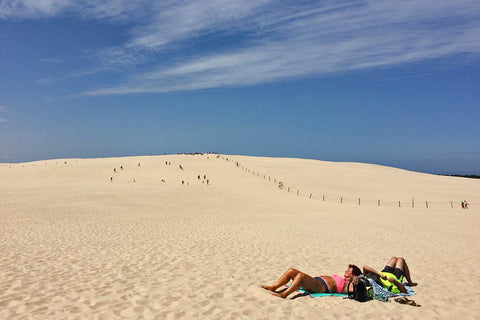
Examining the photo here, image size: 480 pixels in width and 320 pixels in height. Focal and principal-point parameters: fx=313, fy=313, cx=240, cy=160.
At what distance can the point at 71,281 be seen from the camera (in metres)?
7.83

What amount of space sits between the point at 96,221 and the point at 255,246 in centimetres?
1009

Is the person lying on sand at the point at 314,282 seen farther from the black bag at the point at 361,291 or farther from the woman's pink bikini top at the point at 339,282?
the black bag at the point at 361,291

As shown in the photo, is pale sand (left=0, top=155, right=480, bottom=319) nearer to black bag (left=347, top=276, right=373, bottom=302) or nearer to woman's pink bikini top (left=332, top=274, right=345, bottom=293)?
black bag (left=347, top=276, right=373, bottom=302)

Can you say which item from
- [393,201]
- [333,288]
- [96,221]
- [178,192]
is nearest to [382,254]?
[333,288]

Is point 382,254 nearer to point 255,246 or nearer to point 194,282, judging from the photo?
point 255,246

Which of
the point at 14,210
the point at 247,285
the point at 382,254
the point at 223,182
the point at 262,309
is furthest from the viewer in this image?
the point at 223,182

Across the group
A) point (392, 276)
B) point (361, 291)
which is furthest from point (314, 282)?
point (392, 276)

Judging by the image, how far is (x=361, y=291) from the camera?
23.3 ft

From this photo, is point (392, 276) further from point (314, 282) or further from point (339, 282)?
point (314, 282)

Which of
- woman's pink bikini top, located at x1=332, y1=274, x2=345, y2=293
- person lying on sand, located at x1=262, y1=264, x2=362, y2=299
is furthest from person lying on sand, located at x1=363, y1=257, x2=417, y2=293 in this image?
woman's pink bikini top, located at x1=332, y1=274, x2=345, y2=293

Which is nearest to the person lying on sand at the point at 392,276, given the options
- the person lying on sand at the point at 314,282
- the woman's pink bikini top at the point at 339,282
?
the person lying on sand at the point at 314,282

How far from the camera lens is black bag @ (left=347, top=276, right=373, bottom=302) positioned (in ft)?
23.3

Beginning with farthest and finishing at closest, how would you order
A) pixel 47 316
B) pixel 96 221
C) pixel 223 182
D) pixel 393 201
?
pixel 223 182
pixel 393 201
pixel 96 221
pixel 47 316

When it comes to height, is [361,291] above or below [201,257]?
above
